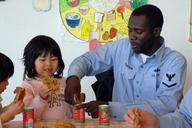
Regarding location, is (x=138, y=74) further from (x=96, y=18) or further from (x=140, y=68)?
(x=96, y=18)

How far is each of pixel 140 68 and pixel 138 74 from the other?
0.04 meters

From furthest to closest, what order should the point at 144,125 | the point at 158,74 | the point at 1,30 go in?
the point at 1,30, the point at 158,74, the point at 144,125

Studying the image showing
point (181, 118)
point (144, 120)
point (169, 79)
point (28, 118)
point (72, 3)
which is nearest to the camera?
point (144, 120)

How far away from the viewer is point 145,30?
6.89ft

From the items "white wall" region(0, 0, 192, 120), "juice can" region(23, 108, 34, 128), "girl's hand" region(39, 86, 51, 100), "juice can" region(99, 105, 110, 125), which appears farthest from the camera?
"white wall" region(0, 0, 192, 120)

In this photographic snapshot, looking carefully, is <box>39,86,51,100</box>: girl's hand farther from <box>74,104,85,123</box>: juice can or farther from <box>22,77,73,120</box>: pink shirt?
<box>74,104,85,123</box>: juice can

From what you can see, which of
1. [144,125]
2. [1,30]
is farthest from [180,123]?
[1,30]

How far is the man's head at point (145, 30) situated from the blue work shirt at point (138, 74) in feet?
0.20

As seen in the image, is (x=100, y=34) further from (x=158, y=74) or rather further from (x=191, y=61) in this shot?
(x=158, y=74)

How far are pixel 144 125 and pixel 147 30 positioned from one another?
885 mm

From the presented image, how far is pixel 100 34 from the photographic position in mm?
3043

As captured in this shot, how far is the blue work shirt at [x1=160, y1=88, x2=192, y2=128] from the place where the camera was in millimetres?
1373

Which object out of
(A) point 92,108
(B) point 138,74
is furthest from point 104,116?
(B) point 138,74

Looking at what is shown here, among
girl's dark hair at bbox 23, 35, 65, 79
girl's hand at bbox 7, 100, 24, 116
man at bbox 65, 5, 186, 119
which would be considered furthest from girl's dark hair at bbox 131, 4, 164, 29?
girl's hand at bbox 7, 100, 24, 116
